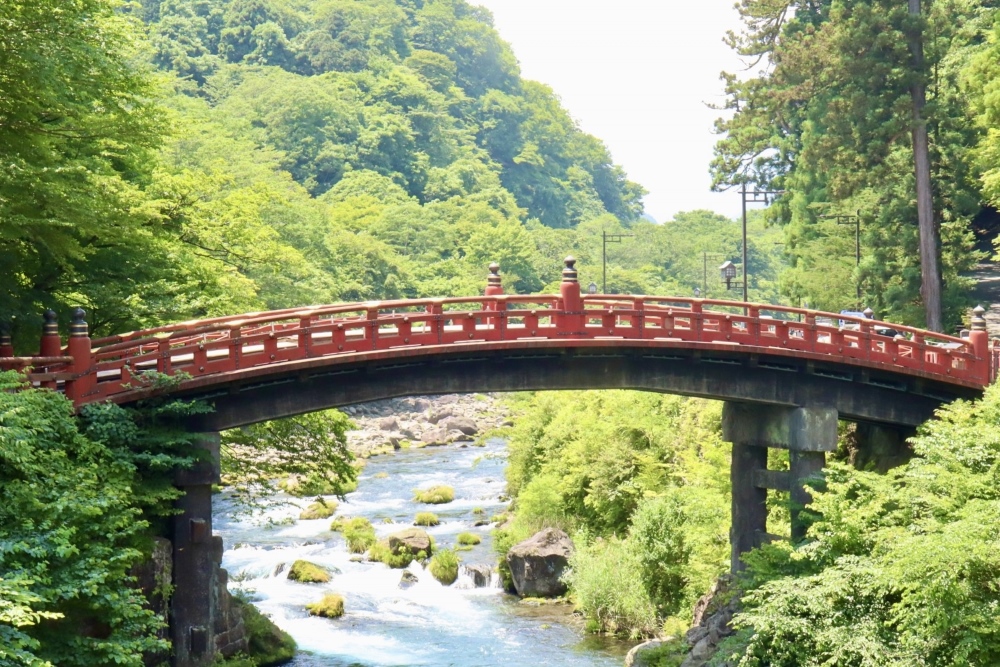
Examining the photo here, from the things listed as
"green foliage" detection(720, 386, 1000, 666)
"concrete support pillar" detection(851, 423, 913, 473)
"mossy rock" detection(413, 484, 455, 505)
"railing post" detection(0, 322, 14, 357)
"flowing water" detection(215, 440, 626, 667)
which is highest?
"railing post" detection(0, 322, 14, 357)

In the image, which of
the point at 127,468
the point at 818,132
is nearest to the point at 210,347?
the point at 127,468

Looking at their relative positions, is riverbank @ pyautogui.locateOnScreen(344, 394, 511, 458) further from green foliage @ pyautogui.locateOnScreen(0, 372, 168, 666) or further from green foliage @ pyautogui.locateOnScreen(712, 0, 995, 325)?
green foliage @ pyautogui.locateOnScreen(0, 372, 168, 666)

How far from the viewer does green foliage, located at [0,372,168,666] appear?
68.9 feet

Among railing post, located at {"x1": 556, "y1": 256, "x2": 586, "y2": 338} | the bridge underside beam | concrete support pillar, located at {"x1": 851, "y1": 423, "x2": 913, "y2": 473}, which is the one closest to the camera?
the bridge underside beam

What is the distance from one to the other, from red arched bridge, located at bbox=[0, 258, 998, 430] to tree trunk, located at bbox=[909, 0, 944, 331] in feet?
36.8

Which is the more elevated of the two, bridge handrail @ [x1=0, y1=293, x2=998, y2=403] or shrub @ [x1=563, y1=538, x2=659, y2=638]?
bridge handrail @ [x1=0, y1=293, x2=998, y2=403]

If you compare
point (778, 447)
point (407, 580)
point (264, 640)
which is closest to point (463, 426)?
point (407, 580)

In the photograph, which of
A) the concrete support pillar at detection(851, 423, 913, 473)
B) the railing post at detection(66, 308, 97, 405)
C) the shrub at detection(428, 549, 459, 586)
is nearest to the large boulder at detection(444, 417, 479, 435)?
the shrub at detection(428, 549, 459, 586)

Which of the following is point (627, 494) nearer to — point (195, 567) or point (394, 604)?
point (394, 604)

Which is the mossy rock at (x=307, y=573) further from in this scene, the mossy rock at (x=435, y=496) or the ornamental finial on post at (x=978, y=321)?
the ornamental finial on post at (x=978, y=321)

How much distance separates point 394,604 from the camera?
132 feet

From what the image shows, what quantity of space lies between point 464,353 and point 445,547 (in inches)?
693

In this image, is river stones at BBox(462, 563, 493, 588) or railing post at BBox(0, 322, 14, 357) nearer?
railing post at BBox(0, 322, 14, 357)

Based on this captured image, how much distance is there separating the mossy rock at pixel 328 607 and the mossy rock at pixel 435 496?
1584 centimetres
